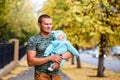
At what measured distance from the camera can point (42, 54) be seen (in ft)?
20.0

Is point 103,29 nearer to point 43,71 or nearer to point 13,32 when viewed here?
point 43,71

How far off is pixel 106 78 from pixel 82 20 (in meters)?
5.21

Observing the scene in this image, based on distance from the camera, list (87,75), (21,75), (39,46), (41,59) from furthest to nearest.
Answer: (87,75), (21,75), (39,46), (41,59)

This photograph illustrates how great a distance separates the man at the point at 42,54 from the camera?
596cm

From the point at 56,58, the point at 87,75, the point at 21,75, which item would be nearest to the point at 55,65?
the point at 56,58

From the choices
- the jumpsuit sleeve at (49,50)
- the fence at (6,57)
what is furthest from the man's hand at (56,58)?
the fence at (6,57)

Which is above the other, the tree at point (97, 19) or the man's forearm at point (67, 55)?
the tree at point (97, 19)

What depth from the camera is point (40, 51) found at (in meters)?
6.11

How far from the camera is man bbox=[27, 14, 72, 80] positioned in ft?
19.6

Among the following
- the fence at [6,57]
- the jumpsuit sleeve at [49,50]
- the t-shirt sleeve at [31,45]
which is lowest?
the fence at [6,57]

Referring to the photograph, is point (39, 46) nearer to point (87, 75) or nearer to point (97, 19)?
point (97, 19)

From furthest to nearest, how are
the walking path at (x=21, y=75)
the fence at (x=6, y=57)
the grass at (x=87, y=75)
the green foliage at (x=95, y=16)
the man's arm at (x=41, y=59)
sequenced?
the grass at (x=87, y=75), the fence at (x=6, y=57), the walking path at (x=21, y=75), the green foliage at (x=95, y=16), the man's arm at (x=41, y=59)

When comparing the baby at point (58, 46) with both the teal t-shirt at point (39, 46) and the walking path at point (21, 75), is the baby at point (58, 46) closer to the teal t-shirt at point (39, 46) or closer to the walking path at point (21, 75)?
the teal t-shirt at point (39, 46)

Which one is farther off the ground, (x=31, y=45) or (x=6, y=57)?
(x=31, y=45)
